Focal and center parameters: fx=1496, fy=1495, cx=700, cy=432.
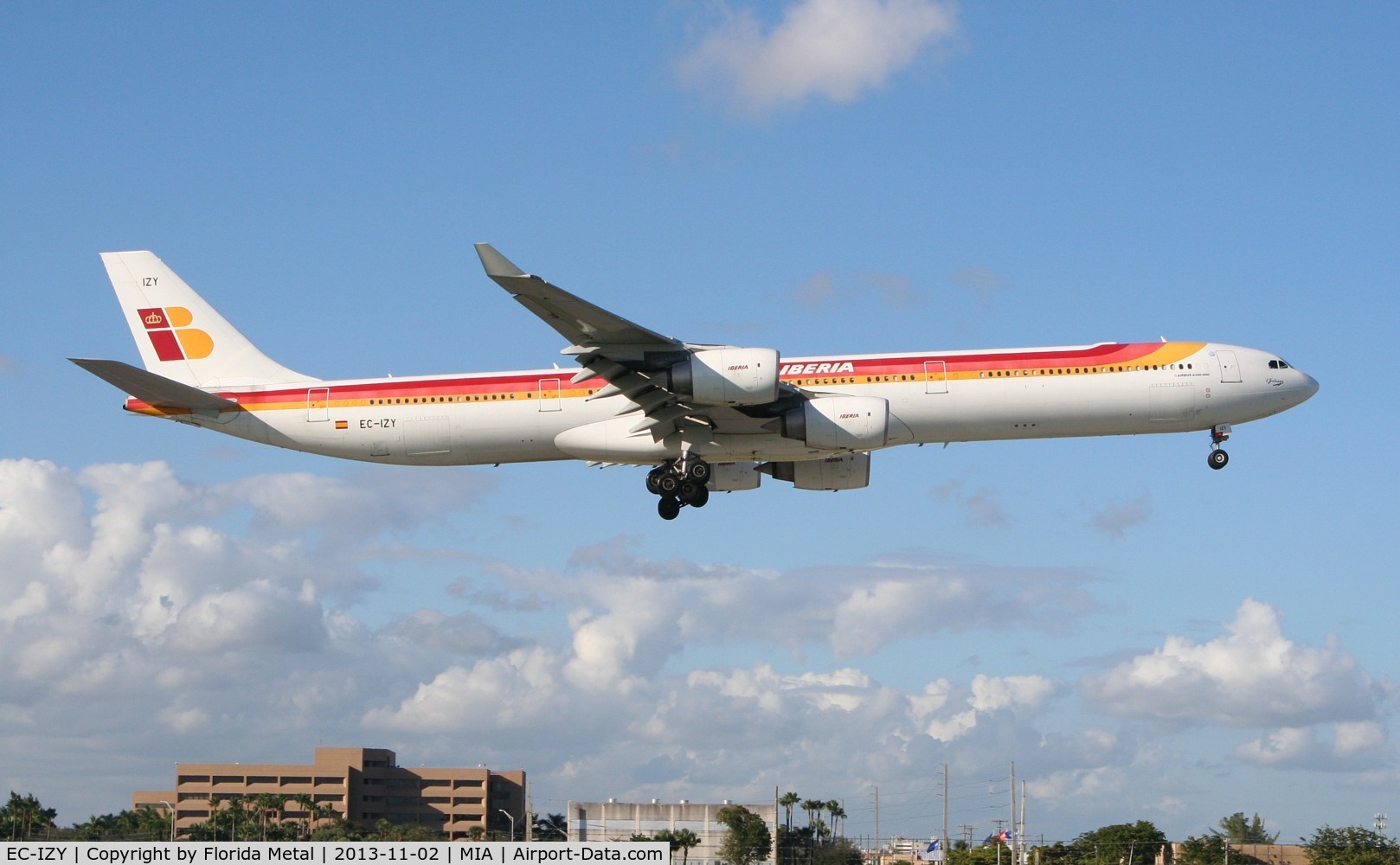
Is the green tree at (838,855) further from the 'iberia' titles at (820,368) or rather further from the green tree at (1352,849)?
the 'iberia' titles at (820,368)

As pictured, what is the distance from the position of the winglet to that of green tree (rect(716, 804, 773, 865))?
7369 centimetres

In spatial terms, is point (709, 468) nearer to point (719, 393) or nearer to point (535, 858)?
point (719, 393)

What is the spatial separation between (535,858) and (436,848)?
2912 millimetres

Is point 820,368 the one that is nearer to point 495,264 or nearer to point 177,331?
point 495,264

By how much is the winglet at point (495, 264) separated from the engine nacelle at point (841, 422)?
437 inches

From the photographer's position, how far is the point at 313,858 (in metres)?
42.5

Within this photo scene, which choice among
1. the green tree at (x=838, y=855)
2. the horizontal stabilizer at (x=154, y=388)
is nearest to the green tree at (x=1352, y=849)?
the green tree at (x=838, y=855)

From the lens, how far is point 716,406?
4547cm

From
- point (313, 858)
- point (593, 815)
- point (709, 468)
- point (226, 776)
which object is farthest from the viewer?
point (226, 776)

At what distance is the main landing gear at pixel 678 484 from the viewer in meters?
48.9

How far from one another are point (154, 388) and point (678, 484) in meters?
17.1

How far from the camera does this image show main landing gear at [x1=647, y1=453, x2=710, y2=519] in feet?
160

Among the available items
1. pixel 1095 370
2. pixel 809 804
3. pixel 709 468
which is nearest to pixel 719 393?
pixel 709 468

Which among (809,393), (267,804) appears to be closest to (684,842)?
(267,804)
